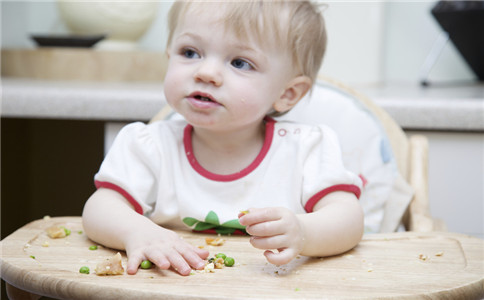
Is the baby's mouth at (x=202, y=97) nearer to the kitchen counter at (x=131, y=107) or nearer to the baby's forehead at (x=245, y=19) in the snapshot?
the baby's forehead at (x=245, y=19)

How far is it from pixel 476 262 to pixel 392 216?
295 mm

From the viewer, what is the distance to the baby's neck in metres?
0.92

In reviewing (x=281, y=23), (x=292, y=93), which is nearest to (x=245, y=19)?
(x=281, y=23)

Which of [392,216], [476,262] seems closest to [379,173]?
[392,216]

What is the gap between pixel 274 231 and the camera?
70cm

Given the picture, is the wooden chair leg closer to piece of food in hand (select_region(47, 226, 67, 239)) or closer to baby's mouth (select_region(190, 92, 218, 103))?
piece of food in hand (select_region(47, 226, 67, 239))

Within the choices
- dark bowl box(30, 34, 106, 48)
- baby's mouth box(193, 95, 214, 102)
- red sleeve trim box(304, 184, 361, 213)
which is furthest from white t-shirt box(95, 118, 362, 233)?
dark bowl box(30, 34, 106, 48)

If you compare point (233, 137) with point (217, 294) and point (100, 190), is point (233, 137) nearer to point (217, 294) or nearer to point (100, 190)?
point (100, 190)

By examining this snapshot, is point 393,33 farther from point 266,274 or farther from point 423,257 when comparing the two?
point 266,274

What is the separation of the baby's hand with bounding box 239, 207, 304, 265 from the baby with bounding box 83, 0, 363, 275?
0.02 metres

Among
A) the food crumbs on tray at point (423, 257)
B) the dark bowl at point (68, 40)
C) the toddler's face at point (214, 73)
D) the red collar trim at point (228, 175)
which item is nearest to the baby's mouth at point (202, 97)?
the toddler's face at point (214, 73)

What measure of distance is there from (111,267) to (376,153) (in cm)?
55

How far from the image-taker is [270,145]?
3.06 feet

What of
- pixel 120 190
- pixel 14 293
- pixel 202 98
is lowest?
pixel 14 293
